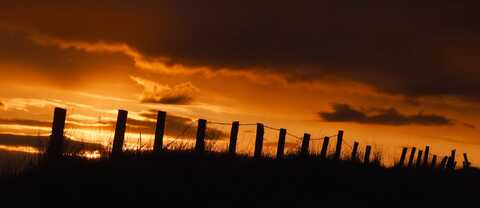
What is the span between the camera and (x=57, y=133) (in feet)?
40.7

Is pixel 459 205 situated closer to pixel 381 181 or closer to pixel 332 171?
pixel 381 181

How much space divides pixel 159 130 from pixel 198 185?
4.24 m

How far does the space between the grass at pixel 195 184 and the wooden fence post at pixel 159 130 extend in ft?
1.95

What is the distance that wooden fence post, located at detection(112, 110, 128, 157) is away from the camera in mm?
13359

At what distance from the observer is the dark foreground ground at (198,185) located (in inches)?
378

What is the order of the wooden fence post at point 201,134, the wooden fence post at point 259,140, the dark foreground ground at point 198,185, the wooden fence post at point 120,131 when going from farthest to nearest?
the wooden fence post at point 259,140
the wooden fence post at point 201,134
the wooden fence post at point 120,131
the dark foreground ground at point 198,185

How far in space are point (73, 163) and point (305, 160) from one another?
6360 mm

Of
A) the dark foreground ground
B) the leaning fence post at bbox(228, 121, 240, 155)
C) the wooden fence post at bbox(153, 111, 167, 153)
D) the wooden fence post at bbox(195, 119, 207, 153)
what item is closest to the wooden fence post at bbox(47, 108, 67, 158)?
the dark foreground ground

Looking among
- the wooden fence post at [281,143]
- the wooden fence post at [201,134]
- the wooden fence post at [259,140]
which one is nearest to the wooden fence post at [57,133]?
the wooden fence post at [201,134]

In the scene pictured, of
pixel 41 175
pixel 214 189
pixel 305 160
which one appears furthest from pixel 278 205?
pixel 305 160

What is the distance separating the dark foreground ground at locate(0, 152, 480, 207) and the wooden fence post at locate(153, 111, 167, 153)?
4.43 ft

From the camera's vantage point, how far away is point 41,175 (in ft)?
35.3

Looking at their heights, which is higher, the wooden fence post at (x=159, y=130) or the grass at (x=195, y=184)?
the wooden fence post at (x=159, y=130)

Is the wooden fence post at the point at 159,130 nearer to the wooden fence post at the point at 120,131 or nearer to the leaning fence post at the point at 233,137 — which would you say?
the wooden fence post at the point at 120,131
